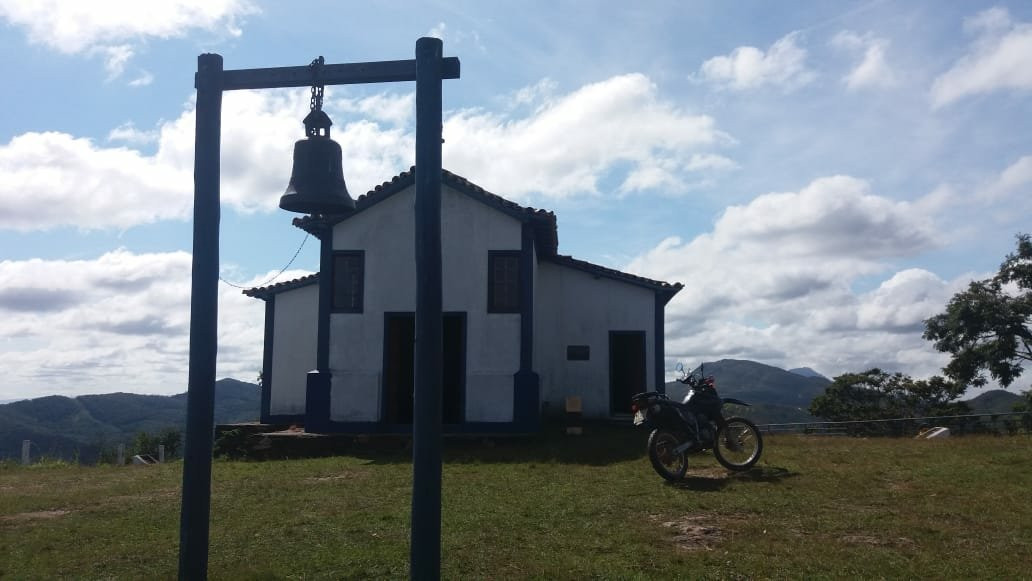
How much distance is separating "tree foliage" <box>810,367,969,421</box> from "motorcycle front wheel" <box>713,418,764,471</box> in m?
23.6

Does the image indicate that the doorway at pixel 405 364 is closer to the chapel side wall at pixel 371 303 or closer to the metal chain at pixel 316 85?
the chapel side wall at pixel 371 303

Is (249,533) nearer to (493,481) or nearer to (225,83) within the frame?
(493,481)

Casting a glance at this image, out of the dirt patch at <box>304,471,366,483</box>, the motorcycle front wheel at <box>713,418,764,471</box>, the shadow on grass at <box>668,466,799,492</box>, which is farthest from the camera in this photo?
the dirt patch at <box>304,471,366,483</box>

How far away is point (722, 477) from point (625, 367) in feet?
33.3

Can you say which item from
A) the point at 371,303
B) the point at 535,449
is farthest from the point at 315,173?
the point at 371,303

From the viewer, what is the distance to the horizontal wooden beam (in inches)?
223

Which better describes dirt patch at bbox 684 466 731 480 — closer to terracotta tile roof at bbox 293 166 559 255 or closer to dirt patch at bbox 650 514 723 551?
dirt patch at bbox 650 514 723 551

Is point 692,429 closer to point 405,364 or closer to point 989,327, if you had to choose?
point 405,364

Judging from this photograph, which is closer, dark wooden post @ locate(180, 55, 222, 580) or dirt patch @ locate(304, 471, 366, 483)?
dark wooden post @ locate(180, 55, 222, 580)

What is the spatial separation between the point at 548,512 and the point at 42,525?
5994 millimetres

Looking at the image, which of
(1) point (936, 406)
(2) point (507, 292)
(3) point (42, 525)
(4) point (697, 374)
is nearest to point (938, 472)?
(4) point (697, 374)

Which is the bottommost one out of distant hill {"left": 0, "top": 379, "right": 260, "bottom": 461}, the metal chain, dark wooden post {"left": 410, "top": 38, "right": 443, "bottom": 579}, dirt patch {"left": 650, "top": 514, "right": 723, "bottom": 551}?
distant hill {"left": 0, "top": 379, "right": 260, "bottom": 461}

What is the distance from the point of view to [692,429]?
11.2 meters

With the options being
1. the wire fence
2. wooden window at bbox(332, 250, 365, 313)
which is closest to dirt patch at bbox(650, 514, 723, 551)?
wooden window at bbox(332, 250, 365, 313)
